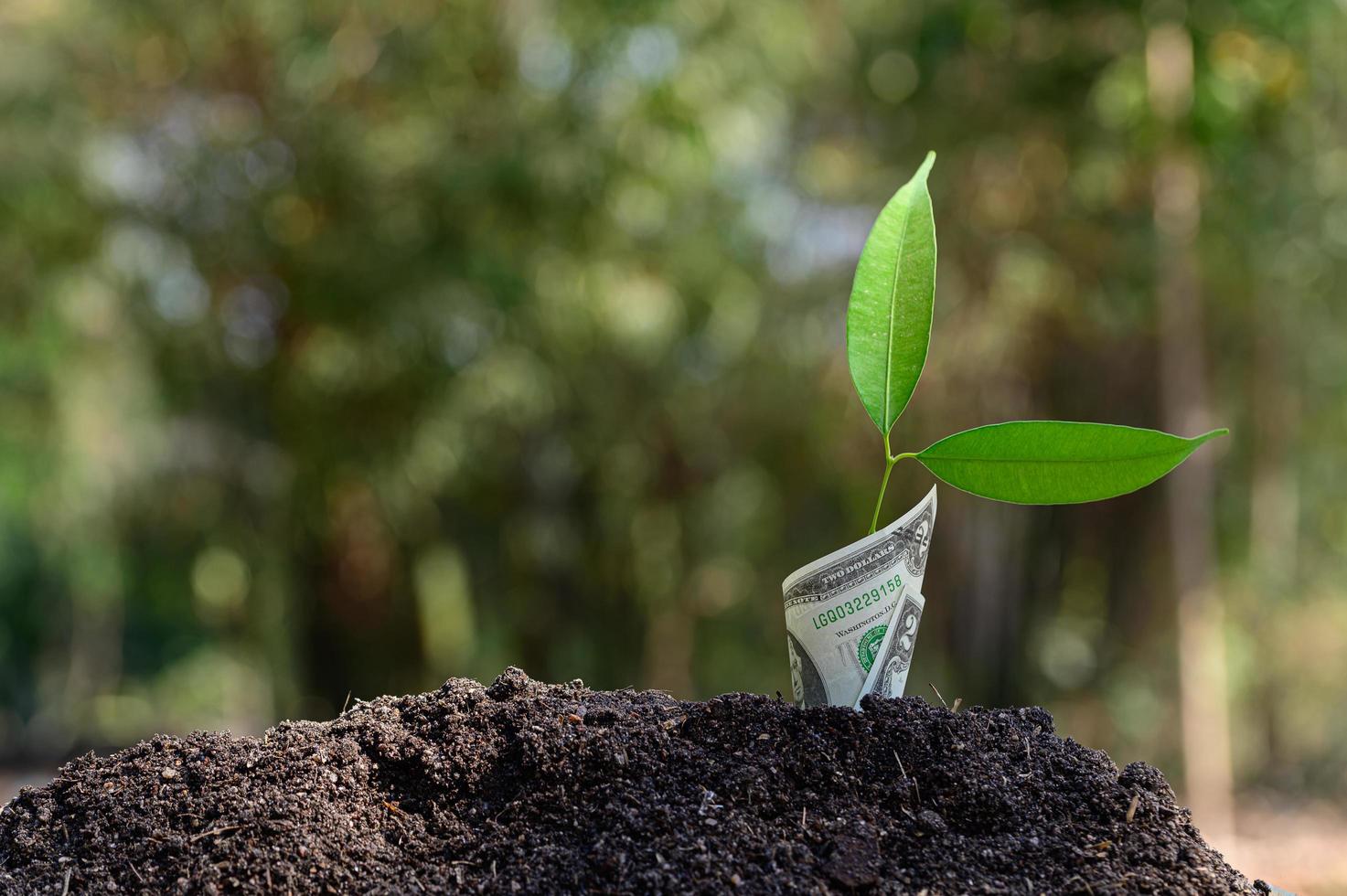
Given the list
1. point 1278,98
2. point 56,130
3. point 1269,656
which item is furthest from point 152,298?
point 1269,656

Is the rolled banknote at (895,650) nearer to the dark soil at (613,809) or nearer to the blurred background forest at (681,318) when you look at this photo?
the dark soil at (613,809)

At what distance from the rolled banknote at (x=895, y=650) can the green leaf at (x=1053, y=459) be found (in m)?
0.13

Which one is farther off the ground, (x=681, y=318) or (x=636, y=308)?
(x=681, y=318)

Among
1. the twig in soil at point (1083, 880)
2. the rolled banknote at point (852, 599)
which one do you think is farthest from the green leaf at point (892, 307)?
the twig in soil at point (1083, 880)

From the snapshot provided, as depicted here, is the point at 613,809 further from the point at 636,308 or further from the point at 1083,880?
the point at 636,308

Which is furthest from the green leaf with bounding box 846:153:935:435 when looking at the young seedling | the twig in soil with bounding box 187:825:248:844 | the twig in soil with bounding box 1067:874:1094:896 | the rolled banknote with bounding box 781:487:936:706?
the twig in soil with bounding box 187:825:248:844

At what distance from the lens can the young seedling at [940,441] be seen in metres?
0.92

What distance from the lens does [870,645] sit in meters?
1.02

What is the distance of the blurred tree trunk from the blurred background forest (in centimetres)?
2

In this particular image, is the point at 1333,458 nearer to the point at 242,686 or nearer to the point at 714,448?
the point at 714,448

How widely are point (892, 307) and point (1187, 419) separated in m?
2.94

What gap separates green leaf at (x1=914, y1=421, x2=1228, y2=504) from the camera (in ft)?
2.98

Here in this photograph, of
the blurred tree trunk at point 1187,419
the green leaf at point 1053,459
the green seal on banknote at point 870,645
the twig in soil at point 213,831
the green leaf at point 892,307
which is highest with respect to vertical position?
the blurred tree trunk at point 1187,419

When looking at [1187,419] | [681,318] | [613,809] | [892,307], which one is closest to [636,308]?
[681,318]
